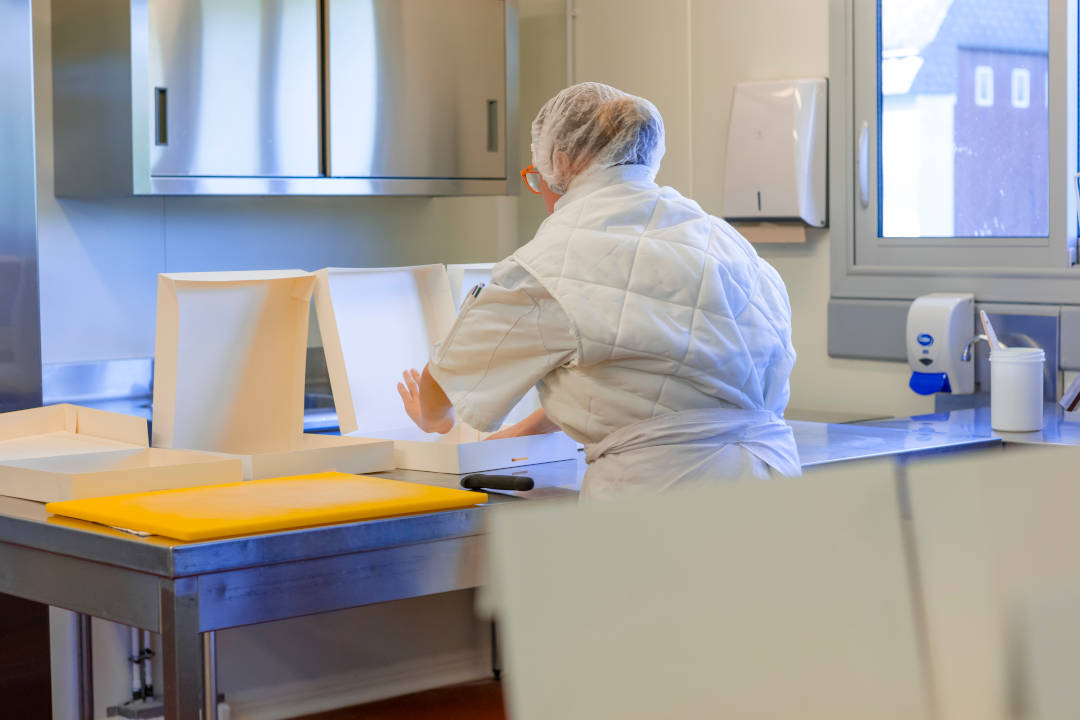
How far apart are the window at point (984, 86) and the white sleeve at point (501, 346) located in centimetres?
175

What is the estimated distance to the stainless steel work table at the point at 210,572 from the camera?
142cm

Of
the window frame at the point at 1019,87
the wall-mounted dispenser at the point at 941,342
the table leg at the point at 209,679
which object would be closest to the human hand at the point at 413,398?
→ the table leg at the point at 209,679

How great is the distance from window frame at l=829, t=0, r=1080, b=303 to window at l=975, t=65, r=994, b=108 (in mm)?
173

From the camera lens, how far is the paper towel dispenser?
3219 millimetres

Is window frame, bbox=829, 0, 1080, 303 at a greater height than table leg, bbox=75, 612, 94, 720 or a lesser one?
greater

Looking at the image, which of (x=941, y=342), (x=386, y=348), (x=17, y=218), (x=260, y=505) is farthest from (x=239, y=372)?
(x=941, y=342)

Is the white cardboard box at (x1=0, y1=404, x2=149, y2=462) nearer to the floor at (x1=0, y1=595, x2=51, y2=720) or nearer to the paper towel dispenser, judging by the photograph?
the floor at (x1=0, y1=595, x2=51, y2=720)

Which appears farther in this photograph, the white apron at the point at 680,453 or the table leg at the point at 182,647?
the white apron at the point at 680,453

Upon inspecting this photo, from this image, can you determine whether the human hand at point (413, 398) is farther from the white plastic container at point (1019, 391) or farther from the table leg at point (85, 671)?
the white plastic container at point (1019, 391)

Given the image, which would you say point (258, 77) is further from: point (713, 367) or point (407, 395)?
point (713, 367)

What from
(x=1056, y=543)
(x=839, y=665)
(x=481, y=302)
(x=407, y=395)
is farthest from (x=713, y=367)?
(x=839, y=665)

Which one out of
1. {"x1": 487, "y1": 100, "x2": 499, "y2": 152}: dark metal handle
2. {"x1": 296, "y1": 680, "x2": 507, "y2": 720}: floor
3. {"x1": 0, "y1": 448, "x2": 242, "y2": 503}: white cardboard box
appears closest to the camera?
{"x1": 0, "y1": 448, "x2": 242, "y2": 503}: white cardboard box

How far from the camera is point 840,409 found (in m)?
3.32

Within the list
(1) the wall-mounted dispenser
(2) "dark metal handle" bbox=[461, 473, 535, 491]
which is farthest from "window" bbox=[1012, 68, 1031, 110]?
(2) "dark metal handle" bbox=[461, 473, 535, 491]
